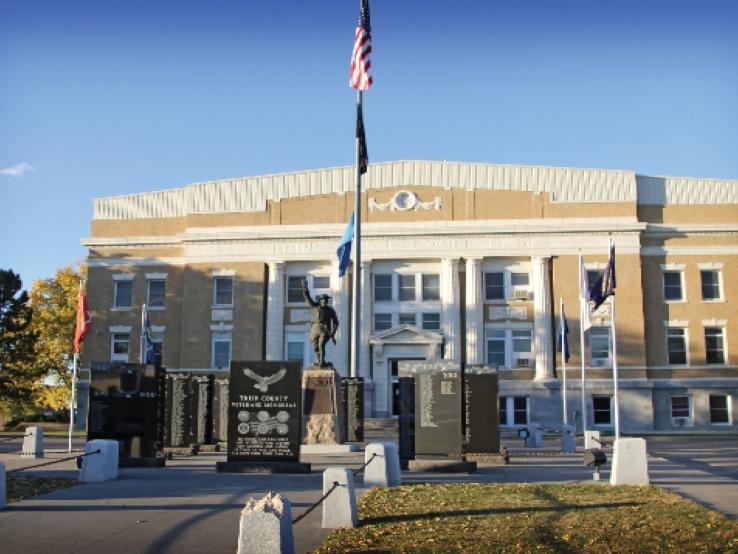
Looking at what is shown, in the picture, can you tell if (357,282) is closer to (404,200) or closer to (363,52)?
(363,52)

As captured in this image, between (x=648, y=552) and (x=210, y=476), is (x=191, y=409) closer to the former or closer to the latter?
(x=210, y=476)

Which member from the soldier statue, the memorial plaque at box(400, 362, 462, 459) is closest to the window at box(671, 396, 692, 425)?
the soldier statue

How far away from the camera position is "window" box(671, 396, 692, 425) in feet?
154

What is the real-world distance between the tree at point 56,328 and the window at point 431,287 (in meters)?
22.8

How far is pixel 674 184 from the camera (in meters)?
49.2

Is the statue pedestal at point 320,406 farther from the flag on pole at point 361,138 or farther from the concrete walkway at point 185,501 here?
the flag on pole at point 361,138

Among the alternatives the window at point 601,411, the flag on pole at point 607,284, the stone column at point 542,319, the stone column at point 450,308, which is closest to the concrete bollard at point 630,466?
the flag on pole at point 607,284

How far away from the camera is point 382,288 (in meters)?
49.4

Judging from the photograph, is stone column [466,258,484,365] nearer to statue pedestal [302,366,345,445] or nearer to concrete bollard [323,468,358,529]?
statue pedestal [302,366,345,445]

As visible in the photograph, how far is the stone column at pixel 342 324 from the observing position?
48.1 metres

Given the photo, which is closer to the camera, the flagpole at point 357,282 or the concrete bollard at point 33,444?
the concrete bollard at point 33,444

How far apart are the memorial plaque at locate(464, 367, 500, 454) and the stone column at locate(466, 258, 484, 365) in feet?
81.5

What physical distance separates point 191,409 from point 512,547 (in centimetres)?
2009

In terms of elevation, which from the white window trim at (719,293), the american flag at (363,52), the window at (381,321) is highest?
the american flag at (363,52)
